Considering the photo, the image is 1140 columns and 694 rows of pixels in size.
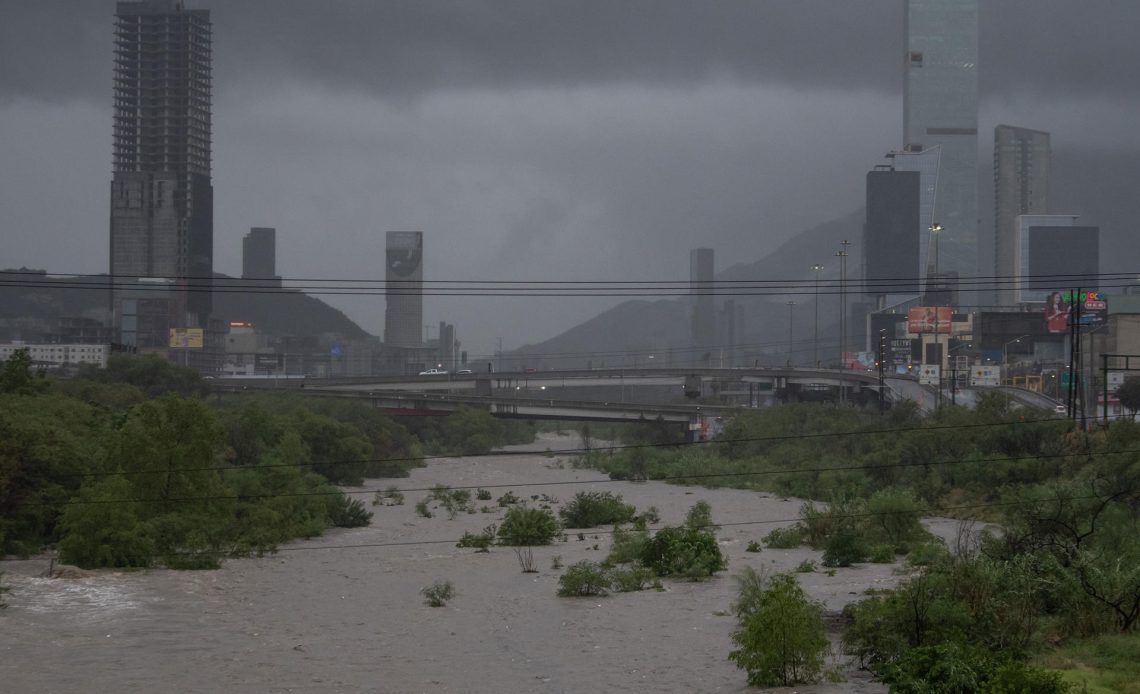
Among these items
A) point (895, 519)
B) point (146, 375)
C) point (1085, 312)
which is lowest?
point (895, 519)

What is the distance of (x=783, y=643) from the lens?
28719mm

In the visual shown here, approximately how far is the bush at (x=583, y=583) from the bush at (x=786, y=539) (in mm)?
15481

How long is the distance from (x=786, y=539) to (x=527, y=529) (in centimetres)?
1267

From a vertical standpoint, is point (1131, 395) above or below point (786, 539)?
above

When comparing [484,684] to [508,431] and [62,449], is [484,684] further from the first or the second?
[508,431]

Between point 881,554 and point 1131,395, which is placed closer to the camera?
point 881,554

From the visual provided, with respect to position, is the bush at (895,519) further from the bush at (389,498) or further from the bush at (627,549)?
the bush at (389,498)

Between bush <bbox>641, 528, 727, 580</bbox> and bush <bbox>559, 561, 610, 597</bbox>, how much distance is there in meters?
4.86

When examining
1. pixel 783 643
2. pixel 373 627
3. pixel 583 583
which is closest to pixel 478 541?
pixel 583 583

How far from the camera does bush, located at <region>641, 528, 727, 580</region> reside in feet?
163

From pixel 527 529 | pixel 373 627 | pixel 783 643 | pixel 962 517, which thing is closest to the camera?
pixel 783 643

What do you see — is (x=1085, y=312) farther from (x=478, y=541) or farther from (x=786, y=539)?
(x=478, y=541)

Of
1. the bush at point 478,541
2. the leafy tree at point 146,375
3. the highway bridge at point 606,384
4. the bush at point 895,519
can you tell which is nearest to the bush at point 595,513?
the bush at point 478,541

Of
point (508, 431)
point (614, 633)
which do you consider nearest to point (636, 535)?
point (614, 633)
